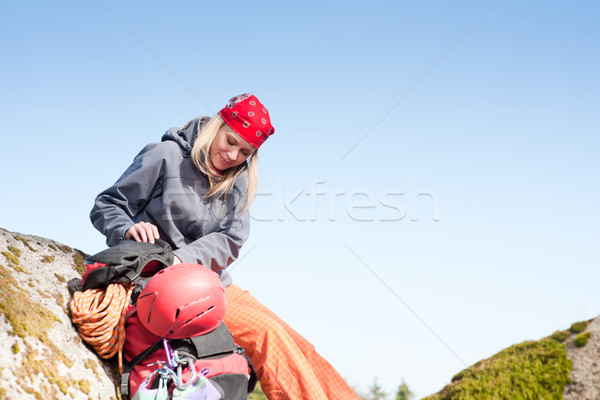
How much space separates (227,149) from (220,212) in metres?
0.56

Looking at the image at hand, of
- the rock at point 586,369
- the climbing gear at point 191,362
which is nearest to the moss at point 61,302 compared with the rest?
the climbing gear at point 191,362

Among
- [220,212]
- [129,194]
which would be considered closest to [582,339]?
[220,212]

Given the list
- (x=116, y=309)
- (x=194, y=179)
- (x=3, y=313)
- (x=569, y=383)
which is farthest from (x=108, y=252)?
(x=569, y=383)

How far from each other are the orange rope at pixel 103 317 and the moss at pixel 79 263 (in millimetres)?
585

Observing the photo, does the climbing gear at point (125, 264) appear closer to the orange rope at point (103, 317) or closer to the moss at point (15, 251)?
the orange rope at point (103, 317)

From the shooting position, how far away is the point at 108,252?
131 inches

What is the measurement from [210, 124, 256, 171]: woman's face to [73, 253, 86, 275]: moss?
1.33 metres

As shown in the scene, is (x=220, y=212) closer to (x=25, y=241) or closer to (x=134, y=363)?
(x=25, y=241)

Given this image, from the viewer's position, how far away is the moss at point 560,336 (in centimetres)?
302

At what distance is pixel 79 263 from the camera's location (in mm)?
3945

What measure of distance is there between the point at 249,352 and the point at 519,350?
1.81 m

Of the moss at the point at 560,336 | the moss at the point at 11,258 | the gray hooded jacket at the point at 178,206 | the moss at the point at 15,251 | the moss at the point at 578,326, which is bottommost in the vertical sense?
the moss at the point at 560,336

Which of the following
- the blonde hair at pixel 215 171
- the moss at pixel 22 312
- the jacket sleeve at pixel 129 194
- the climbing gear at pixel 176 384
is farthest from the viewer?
the blonde hair at pixel 215 171

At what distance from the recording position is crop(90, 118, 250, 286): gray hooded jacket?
4.17 m
